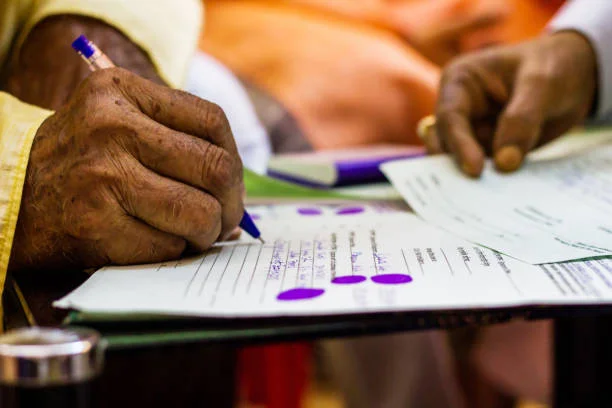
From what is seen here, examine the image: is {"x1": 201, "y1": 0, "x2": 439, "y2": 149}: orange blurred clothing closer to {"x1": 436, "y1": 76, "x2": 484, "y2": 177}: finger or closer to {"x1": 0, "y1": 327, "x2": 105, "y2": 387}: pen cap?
{"x1": 436, "y1": 76, "x2": 484, "y2": 177}: finger

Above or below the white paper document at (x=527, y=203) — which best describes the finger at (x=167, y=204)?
above

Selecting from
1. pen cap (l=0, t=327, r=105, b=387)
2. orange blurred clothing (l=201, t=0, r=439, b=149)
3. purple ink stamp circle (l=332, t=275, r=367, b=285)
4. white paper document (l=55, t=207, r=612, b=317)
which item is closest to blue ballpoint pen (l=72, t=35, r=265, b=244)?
white paper document (l=55, t=207, r=612, b=317)

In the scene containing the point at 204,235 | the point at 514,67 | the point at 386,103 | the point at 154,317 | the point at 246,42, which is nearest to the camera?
the point at 154,317

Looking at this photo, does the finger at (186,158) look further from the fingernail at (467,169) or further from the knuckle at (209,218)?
the fingernail at (467,169)

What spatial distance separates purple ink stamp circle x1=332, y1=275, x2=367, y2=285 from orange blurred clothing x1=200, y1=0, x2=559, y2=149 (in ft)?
2.58

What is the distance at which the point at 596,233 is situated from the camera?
0.47 m

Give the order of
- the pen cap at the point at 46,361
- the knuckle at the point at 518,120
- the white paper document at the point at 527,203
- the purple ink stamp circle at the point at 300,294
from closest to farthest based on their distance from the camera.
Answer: the pen cap at the point at 46,361, the purple ink stamp circle at the point at 300,294, the white paper document at the point at 527,203, the knuckle at the point at 518,120

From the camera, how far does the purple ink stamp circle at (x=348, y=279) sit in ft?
1.21

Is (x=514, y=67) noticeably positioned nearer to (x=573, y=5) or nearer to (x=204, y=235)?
(x=573, y=5)

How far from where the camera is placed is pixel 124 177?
1.31ft

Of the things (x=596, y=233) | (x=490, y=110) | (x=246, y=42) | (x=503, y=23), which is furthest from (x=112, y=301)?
(x=503, y=23)

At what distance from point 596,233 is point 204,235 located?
0.85 feet

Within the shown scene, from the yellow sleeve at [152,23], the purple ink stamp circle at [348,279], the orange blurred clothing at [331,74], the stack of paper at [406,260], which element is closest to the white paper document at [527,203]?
the stack of paper at [406,260]

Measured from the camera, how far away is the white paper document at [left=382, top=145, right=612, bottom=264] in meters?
0.45
